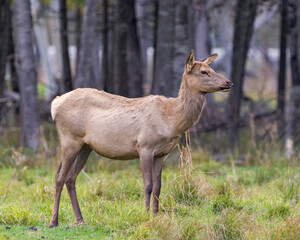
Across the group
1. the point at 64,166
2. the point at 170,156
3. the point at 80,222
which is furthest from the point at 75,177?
the point at 170,156

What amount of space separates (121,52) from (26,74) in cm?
521

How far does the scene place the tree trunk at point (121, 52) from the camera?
642 inches

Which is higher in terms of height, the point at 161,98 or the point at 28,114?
the point at 161,98

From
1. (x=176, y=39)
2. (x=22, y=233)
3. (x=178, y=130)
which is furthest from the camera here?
(x=176, y=39)

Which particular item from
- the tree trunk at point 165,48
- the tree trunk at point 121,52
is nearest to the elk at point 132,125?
the tree trunk at point 165,48

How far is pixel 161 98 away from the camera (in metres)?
7.34

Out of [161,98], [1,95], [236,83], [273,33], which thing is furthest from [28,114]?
[273,33]

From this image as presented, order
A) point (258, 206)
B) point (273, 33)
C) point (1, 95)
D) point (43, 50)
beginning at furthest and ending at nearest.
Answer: point (273, 33) < point (43, 50) < point (1, 95) < point (258, 206)

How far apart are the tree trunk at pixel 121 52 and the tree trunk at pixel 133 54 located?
2.10ft

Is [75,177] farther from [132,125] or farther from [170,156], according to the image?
[170,156]

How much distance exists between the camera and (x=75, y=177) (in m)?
7.20

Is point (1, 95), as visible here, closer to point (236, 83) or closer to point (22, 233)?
point (236, 83)

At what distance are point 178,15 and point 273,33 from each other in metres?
29.7

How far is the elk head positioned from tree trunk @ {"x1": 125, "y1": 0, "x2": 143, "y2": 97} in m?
8.50
